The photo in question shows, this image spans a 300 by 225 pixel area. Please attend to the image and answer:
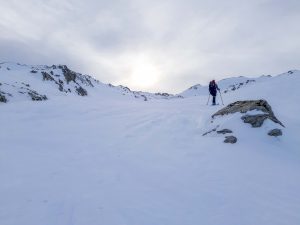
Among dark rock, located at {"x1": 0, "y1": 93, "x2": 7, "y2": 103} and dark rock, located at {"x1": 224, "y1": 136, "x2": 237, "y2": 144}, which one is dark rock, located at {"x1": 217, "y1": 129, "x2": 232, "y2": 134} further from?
dark rock, located at {"x1": 0, "y1": 93, "x2": 7, "y2": 103}

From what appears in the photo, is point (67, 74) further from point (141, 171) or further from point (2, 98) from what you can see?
point (141, 171)

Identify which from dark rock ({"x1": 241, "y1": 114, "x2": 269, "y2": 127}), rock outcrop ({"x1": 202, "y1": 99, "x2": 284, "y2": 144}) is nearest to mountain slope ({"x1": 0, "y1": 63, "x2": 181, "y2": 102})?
rock outcrop ({"x1": 202, "y1": 99, "x2": 284, "y2": 144})

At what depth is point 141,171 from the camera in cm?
1244

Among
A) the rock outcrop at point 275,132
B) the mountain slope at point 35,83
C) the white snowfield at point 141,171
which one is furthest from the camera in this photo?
the mountain slope at point 35,83

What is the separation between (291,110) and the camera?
2536 centimetres

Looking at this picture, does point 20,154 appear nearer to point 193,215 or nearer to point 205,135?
point 193,215

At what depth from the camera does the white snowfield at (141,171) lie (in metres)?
9.27

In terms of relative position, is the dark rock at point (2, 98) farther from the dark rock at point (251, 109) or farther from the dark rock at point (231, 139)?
the dark rock at point (231, 139)

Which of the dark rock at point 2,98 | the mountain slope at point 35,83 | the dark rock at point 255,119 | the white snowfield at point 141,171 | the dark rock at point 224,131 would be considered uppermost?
the mountain slope at point 35,83

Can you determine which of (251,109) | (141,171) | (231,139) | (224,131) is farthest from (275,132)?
(141,171)

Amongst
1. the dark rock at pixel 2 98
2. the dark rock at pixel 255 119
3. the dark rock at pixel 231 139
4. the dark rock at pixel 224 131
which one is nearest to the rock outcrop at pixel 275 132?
the dark rock at pixel 255 119

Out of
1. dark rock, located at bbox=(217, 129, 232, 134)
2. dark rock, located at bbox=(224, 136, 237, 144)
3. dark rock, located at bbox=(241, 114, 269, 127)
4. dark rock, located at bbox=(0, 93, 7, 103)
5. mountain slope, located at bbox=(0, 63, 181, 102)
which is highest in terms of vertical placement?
mountain slope, located at bbox=(0, 63, 181, 102)

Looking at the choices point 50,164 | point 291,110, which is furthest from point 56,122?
point 291,110

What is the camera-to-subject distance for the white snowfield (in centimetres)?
927
